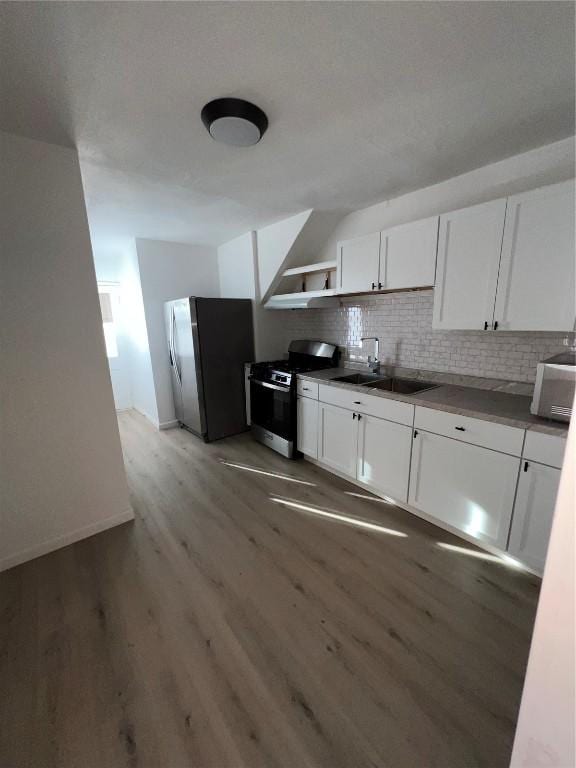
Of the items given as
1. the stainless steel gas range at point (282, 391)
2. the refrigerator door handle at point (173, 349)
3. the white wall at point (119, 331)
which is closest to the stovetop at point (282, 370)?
the stainless steel gas range at point (282, 391)

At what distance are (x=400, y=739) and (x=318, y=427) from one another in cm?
200

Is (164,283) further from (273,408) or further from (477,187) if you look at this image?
(477,187)

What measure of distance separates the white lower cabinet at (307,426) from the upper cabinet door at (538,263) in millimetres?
1638

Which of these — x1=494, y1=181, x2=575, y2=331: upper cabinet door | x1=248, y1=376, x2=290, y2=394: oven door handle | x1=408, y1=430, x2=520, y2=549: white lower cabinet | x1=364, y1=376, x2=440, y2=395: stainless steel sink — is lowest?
x1=408, y1=430, x2=520, y2=549: white lower cabinet

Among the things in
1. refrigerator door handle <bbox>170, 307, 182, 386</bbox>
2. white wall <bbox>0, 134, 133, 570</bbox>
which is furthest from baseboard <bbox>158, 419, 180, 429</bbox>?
white wall <bbox>0, 134, 133, 570</bbox>

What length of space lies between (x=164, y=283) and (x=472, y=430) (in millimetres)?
3844

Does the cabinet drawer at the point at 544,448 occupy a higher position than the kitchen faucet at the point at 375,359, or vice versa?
the kitchen faucet at the point at 375,359

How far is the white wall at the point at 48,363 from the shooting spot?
1.76 metres

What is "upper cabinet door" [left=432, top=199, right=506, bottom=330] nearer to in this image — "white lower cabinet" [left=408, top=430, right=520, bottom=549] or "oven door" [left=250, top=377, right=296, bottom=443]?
"white lower cabinet" [left=408, top=430, right=520, bottom=549]

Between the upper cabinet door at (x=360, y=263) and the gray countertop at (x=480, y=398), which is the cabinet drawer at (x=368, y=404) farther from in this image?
the upper cabinet door at (x=360, y=263)

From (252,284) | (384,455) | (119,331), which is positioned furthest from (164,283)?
(384,455)

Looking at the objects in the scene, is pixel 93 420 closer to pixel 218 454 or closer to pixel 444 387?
pixel 218 454

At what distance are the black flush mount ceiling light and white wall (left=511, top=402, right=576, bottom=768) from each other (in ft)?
5.99

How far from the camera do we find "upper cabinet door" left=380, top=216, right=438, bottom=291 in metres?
Answer: 2.20
